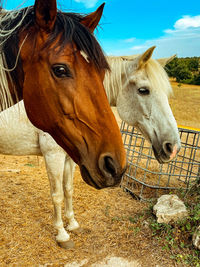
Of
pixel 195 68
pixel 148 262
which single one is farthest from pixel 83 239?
pixel 195 68

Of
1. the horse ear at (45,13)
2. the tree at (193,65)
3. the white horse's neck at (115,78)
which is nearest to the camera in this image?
the horse ear at (45,13)

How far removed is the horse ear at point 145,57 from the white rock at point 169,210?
1.81 metres

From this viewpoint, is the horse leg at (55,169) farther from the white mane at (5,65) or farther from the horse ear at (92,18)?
the horse ear at (92,18)

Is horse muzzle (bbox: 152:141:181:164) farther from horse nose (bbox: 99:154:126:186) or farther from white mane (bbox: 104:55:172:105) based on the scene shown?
horse nose (bbox: 99:154:126:186)

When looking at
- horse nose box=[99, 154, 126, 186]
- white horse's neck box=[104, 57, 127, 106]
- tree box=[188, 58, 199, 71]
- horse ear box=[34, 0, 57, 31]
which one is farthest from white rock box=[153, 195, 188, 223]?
tree box=[188, 58, 199, 71]

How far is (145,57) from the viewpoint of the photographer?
246 cm

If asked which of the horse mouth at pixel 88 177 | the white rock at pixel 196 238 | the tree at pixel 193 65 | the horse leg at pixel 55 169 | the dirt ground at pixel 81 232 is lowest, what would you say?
the dirt ground at pixel 81 232

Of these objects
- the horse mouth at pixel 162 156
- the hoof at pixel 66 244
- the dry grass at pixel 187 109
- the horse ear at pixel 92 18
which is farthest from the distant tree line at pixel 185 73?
the horse ear at pixel 92 18

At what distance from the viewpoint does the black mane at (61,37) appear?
3.26ft

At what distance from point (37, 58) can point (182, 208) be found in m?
2.49

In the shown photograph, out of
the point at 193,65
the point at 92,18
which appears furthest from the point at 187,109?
the point at 193,65

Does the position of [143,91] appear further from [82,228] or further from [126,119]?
[82,228]

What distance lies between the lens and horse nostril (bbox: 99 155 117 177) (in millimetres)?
958

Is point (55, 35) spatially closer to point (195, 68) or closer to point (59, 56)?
point (59, 56)
